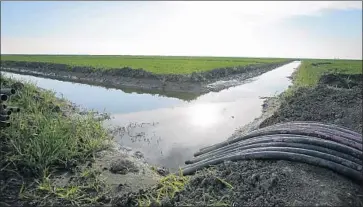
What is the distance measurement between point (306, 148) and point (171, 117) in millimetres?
7246

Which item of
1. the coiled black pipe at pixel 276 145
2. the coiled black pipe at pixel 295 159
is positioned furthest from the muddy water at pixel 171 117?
the coiled black pipe at pixel 295 159

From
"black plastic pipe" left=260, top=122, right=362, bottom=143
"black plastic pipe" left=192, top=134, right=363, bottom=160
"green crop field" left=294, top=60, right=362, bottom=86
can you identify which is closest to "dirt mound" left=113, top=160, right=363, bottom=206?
"black plastic pipe" left=192, top=134, right=363, bottom=160

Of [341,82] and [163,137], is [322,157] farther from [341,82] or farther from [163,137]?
[341,82]

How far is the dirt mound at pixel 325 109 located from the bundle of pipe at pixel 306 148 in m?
1.53

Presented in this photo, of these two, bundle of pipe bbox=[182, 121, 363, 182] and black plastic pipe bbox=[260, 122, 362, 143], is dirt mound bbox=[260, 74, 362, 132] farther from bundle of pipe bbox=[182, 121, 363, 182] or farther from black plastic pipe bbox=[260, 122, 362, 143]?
Answer: bundle of pipe bbox=[182, 121, 363, 182]

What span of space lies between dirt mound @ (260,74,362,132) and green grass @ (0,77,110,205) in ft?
13.5

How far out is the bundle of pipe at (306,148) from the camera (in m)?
4.91

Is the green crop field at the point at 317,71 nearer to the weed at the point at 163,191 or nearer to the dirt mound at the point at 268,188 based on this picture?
the dirt mound at the point at 268,188

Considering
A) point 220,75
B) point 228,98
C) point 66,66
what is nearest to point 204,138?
point 228,98

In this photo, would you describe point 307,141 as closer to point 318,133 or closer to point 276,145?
point 318,133

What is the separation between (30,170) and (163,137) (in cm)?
422

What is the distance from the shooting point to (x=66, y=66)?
32406mm

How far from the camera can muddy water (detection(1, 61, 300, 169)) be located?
8578mm

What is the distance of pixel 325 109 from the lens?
854cm
